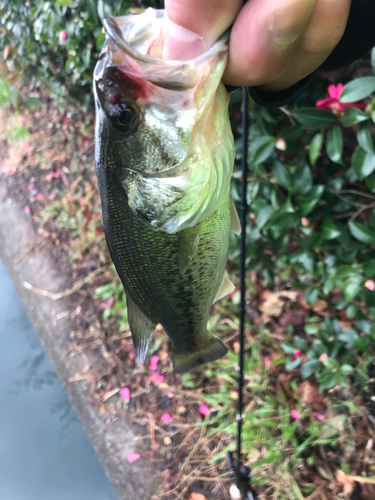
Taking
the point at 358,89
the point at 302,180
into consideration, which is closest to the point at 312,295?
the point at 302,180

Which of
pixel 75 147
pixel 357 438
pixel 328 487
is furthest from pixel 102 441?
pixel 75 147

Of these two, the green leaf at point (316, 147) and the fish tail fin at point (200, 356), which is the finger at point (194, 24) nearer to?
the green leaf at point (316, 147)

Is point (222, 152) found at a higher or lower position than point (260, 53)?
lower

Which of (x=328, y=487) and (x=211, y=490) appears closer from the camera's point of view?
(x=328, y=487)

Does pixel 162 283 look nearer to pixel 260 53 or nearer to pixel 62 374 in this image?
pixel 260 53

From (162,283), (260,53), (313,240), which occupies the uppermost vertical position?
(260,53)

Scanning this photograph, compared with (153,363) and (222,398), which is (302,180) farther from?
(153,363)
